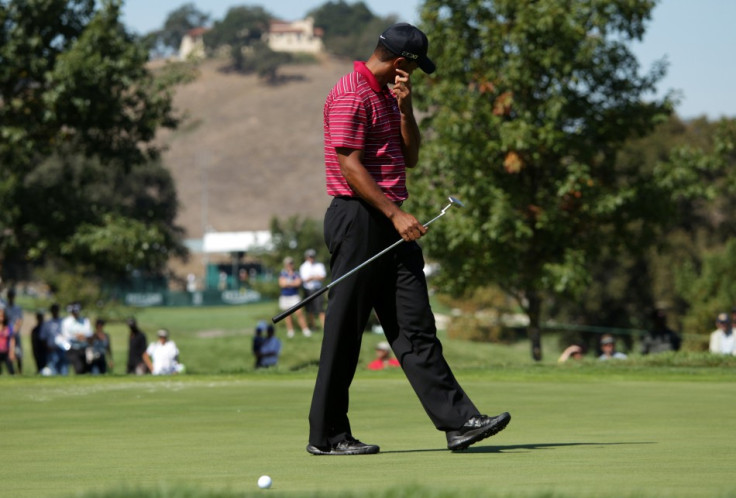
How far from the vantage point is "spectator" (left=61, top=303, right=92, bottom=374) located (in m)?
23.3

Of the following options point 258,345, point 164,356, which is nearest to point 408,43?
point 164,356

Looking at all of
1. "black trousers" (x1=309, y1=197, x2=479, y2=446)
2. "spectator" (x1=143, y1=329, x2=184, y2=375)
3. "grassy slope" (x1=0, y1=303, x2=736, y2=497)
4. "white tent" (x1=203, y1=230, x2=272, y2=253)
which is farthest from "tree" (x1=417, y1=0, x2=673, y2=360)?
"white tent" (x1=203, y1=230, x2=272, y2=253)

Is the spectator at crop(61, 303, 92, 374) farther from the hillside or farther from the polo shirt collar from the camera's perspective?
the hillside

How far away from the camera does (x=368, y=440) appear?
7.03 m

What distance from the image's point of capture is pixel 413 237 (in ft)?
20.7

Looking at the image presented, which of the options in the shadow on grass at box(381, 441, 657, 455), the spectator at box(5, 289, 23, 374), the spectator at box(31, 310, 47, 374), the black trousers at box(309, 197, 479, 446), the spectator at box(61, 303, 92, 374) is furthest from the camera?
the spectator at box(5, 289, 23, 374)

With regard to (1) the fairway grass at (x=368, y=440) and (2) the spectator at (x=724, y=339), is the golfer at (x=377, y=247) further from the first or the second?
(2) the spectator at (x=724, y=339)

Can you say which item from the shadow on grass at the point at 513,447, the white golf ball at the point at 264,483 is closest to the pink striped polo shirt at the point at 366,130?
the shadow on grass at the point at 513,447

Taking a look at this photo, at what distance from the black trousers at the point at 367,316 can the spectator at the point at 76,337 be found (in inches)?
676

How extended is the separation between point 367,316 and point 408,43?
139 cm

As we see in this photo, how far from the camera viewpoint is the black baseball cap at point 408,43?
6488 mm

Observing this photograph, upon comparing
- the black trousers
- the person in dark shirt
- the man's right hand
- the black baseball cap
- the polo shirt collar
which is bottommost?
the person in dark shirt

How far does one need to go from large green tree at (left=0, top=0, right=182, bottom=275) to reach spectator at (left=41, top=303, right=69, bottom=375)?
1622 millimetres

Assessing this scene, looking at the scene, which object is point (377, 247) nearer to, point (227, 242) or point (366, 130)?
point (366, 130)
